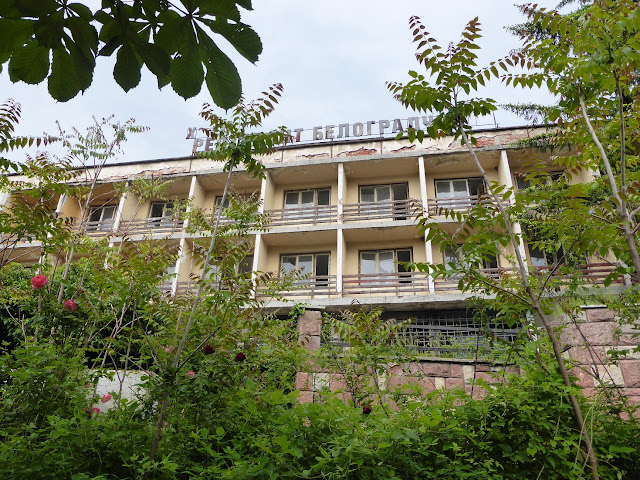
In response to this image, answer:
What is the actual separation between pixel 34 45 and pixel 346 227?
1558cm

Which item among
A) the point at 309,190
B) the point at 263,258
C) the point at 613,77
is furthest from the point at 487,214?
the point at 309,190

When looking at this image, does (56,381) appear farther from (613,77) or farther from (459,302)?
(459,302)

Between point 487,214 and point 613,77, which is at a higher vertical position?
point 613,77

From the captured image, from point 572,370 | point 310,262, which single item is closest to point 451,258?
point 310,262

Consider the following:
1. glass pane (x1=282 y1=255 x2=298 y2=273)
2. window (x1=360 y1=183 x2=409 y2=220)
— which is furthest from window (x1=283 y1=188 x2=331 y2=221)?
glass pane (x1=282 y1=255 x2=298 y2=273)

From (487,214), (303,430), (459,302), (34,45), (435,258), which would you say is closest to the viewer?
(34,45)

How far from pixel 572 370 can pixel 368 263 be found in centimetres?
1282

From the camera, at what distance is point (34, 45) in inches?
64.7

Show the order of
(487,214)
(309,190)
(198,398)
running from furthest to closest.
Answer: (309,190) → (198,398) → (487,214)

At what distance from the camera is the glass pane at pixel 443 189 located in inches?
709

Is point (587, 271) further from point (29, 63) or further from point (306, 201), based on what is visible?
point (29, 63)

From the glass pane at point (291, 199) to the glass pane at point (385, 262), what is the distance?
402cm

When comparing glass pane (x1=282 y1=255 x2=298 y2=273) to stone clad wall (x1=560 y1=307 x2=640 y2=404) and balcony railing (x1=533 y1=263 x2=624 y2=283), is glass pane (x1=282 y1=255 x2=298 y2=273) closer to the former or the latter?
balcony railing (x1=533 y1=263 x2=624 y2=283)

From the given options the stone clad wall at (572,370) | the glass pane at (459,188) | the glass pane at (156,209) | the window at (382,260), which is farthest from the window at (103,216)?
the stone clad wall at (572,370)
